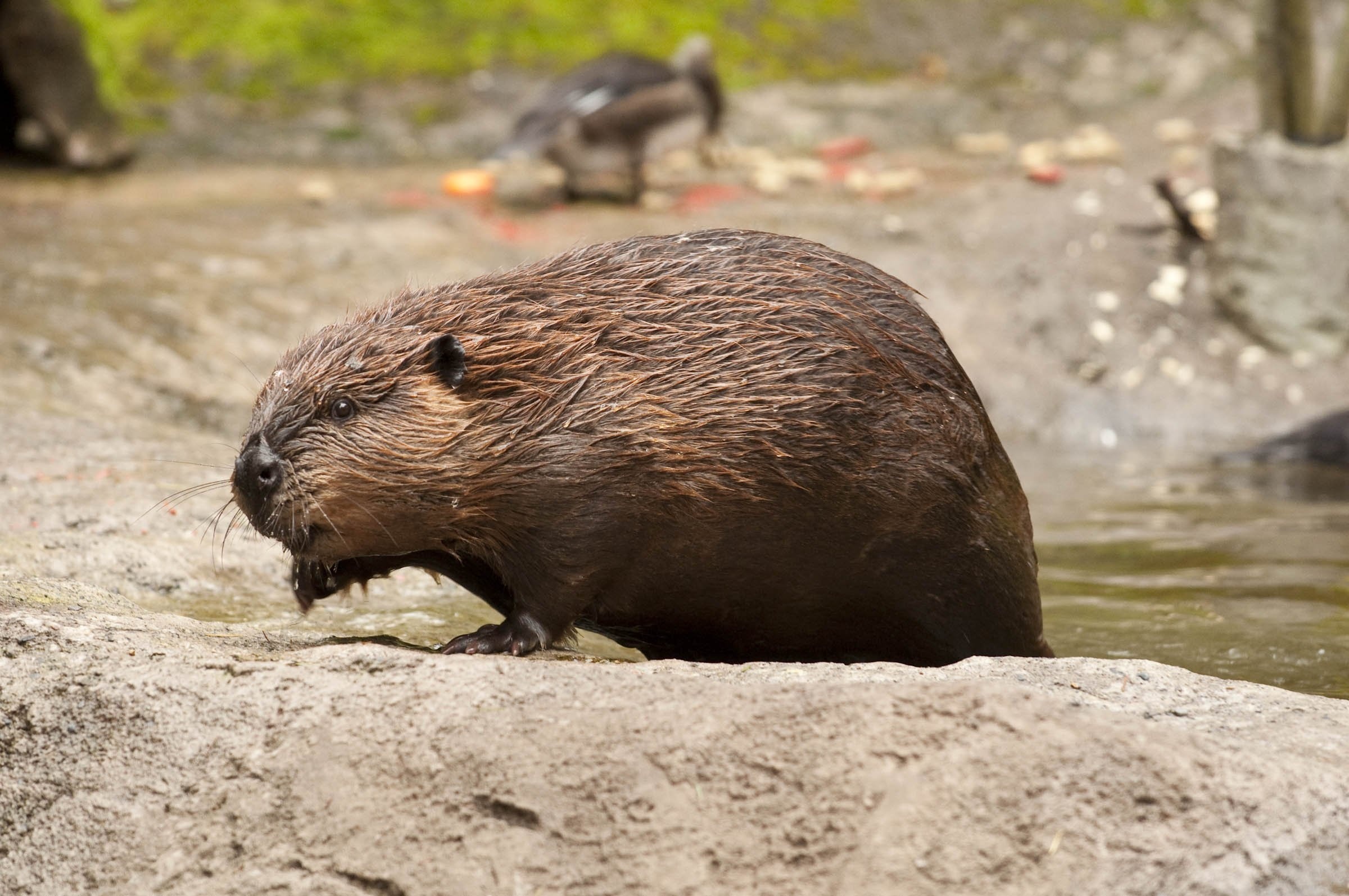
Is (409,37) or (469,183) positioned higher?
(409,37)

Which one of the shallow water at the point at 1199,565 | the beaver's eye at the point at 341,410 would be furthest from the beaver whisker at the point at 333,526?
the shallow water at the point at 1199,565

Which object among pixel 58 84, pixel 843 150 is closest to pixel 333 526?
pixel 58 84

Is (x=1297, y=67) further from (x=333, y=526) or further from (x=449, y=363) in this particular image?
(x=333, y=526)

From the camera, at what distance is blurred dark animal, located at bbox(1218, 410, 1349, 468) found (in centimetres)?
762

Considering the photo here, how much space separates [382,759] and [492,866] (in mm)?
303

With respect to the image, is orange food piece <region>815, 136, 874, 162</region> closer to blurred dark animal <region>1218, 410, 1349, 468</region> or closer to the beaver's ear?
blurred dark animal <region>1218, 410, 1349, 468</region>

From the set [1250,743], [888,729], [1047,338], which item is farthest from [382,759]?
[1047,338]

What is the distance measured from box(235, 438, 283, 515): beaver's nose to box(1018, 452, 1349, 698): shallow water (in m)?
2.25

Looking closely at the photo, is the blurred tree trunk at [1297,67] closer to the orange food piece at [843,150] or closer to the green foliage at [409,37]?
the orange food piece at [843,150]

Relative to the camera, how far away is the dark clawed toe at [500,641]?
3.32 meters

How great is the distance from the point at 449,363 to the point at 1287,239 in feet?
22.1

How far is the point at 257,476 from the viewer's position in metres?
3.31

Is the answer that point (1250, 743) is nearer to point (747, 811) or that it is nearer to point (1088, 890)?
point (1088, 890)

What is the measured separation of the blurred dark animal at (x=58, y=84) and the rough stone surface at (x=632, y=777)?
29.2 ft
